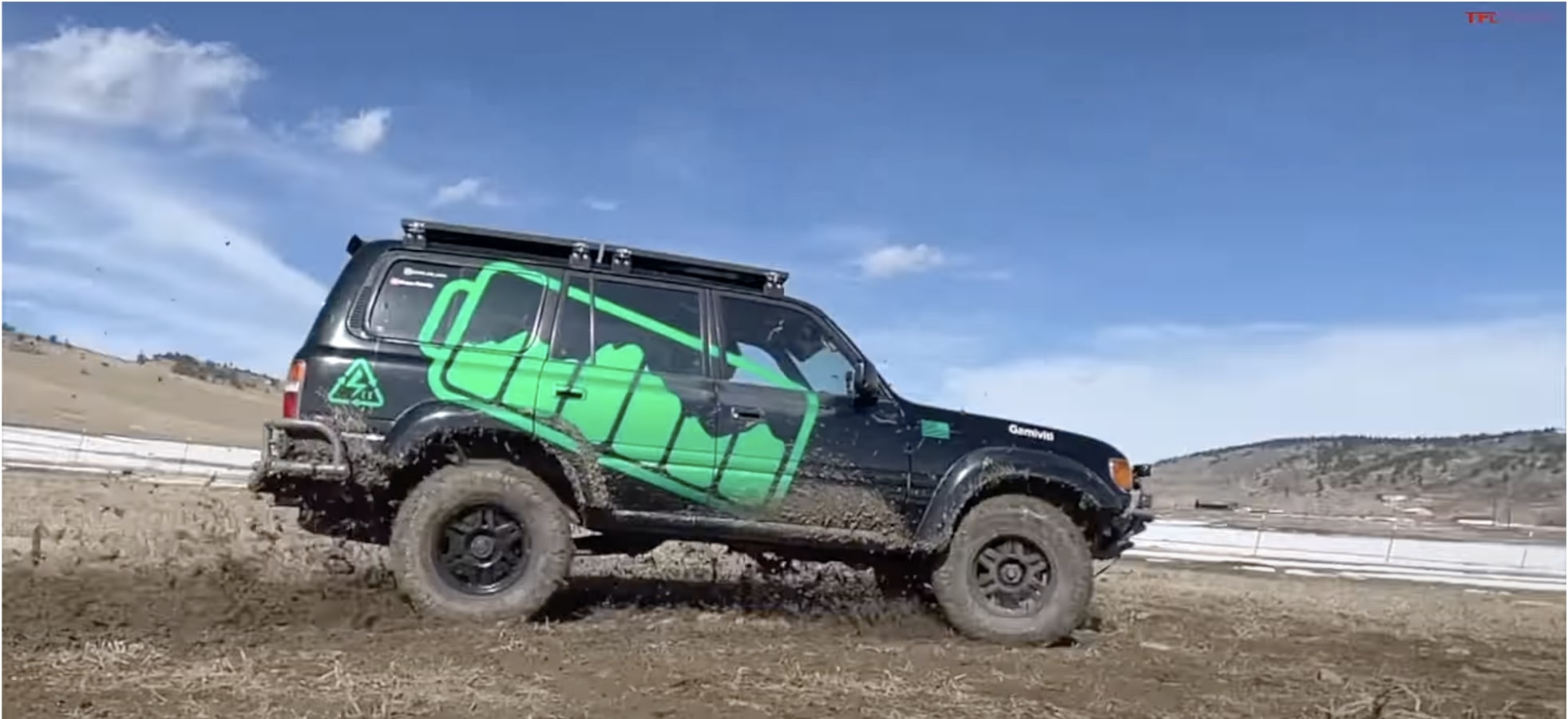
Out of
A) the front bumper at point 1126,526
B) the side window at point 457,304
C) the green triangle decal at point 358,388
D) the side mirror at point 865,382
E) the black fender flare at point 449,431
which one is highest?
the side window at point 457,304

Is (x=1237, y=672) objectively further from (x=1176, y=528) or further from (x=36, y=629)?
(x=1176, y=528)

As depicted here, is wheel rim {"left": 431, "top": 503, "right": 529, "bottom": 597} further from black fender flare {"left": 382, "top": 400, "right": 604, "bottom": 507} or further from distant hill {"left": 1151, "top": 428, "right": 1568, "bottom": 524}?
distant hill {"left": 1151, "top": 428, "right": 1568, "bottom": 524}

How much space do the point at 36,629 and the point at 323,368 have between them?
5.44ft

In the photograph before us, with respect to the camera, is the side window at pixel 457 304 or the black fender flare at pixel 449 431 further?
the side window at pixel 457 304

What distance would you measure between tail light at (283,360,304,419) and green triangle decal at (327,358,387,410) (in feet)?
0.50

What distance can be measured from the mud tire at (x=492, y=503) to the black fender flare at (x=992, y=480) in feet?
6.31

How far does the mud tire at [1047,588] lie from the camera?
22.8ft

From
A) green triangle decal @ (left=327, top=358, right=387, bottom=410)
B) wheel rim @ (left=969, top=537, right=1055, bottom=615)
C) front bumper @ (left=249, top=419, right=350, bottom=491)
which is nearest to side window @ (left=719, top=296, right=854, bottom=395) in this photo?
wheel rim @ (left=969, top=537, right=1055, bottom=615)

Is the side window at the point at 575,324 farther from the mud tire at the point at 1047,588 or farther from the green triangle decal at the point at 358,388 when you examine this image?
the mud tire at the point at 1047,588

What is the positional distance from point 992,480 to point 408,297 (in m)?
3.21

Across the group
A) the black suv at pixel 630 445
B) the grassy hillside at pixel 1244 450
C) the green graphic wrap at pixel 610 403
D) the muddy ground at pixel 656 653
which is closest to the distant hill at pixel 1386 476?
the grassy hillside at pixel 1244 450

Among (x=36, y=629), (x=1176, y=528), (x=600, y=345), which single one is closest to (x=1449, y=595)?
(x=1176, y=528)

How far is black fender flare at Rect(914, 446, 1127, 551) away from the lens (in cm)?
696

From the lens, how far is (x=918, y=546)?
696cm
